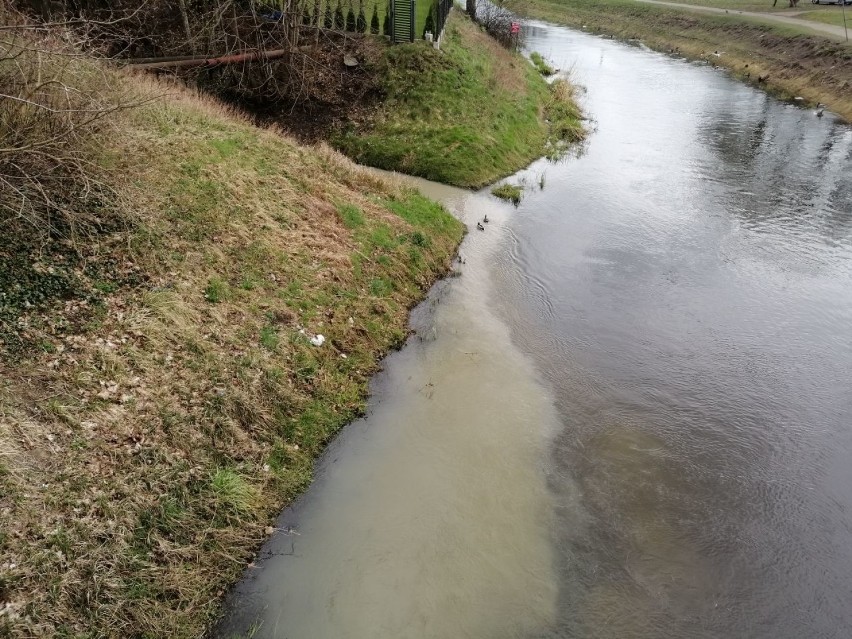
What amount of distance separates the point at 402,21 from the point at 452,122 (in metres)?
6.19

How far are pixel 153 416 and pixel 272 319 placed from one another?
3.25 meters

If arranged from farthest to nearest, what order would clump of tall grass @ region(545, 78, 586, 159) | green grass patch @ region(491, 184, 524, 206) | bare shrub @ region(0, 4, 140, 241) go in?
clump of tall grass @ region(545, 78, 586, 159)
green grass patch @ region(491, 184, 524, 206)
bare shrub @ region(0, 4, 140, 241)

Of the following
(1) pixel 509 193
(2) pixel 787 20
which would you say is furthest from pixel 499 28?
(2) pixel 787 20

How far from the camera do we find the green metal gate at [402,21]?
24359mm

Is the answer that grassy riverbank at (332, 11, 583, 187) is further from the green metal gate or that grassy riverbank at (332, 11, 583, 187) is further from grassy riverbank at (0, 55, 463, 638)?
grassy riverbank at (0, 55, 463, 638)

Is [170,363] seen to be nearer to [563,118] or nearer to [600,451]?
[600,451]

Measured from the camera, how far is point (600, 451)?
33.2 feet

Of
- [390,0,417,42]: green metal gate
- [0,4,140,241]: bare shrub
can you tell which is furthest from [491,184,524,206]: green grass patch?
[0,4,140,241]: bare shrub

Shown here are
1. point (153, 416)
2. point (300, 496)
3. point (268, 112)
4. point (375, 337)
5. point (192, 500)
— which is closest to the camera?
point (192, 500)

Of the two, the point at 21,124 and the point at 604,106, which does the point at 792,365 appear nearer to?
the point at 21,124

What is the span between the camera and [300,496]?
902cm

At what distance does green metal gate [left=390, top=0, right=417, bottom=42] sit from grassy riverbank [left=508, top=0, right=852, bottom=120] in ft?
78.3

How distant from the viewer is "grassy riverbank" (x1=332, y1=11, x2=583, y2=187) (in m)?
21.0

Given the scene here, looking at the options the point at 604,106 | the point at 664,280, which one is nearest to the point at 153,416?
the point at 664,280
